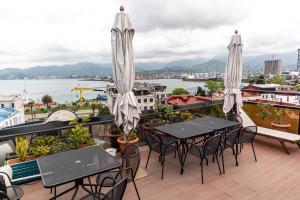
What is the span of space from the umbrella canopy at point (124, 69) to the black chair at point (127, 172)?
735 mm

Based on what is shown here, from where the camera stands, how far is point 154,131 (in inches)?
169

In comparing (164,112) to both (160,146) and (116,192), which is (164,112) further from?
(116,192)

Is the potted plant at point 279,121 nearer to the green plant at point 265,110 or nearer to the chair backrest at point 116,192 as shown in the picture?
the green plant at point 265,110

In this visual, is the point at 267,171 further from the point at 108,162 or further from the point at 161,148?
the point at 108,162

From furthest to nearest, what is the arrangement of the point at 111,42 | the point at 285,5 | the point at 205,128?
the point at 285,5 < the point at 205,128 < the point at 111,42

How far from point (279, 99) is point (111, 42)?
5622 mm

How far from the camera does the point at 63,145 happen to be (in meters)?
3.30

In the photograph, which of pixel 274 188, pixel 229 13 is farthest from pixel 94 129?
pixel 229 13

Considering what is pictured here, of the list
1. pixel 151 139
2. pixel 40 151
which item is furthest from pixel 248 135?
pixel 40 151

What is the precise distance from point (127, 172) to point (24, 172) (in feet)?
6.70

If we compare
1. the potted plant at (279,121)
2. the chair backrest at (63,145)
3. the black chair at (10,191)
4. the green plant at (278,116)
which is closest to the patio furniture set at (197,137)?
the chair backrest at (63,145)

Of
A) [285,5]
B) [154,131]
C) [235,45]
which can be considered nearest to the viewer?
[154,131]

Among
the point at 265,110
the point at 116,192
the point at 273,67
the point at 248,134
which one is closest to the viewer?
the point at 116,192

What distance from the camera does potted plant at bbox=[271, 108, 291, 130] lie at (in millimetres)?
5059
